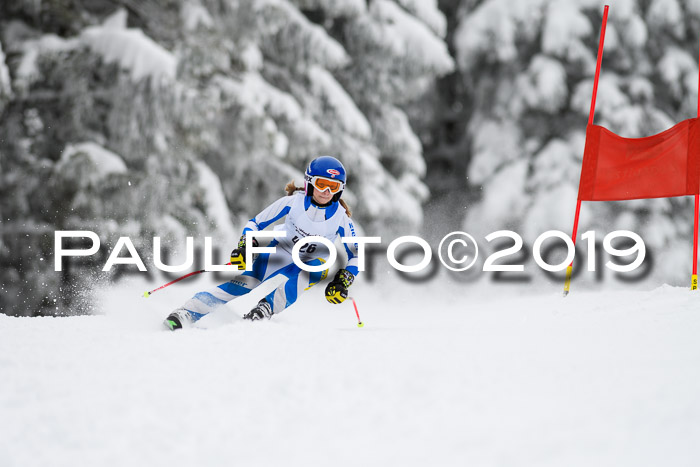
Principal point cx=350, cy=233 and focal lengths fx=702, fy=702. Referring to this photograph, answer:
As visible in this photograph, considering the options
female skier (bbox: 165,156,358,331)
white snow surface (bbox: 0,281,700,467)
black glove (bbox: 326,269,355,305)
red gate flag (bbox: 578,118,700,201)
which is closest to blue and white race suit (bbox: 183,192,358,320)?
female skier (bbox: 165,156,358,331)

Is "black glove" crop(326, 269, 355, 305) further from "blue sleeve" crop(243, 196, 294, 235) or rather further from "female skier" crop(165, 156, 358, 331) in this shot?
"blue sleeve" crop(243, 196, 294, 235)

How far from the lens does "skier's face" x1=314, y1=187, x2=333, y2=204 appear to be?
15.2 feet

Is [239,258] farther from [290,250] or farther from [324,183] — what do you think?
[324,183]

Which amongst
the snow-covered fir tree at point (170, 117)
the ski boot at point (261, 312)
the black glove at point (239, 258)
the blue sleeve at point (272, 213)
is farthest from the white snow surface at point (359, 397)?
the snow-covered fir tree at point (170, 117)

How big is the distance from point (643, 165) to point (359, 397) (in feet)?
12.3

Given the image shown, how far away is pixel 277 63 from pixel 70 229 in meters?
4.45

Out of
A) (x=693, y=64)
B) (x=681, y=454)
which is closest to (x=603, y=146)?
(x=681, y=454)

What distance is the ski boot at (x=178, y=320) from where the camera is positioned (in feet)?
13.7

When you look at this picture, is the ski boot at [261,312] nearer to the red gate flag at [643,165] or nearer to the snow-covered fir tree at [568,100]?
the red gate flag at [643,165]

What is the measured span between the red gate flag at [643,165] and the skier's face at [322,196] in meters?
2.15

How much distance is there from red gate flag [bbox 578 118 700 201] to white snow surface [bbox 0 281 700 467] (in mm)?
1778

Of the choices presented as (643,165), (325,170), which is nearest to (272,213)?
(325,170)

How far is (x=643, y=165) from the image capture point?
5289mm

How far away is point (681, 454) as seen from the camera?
6.36 feet
